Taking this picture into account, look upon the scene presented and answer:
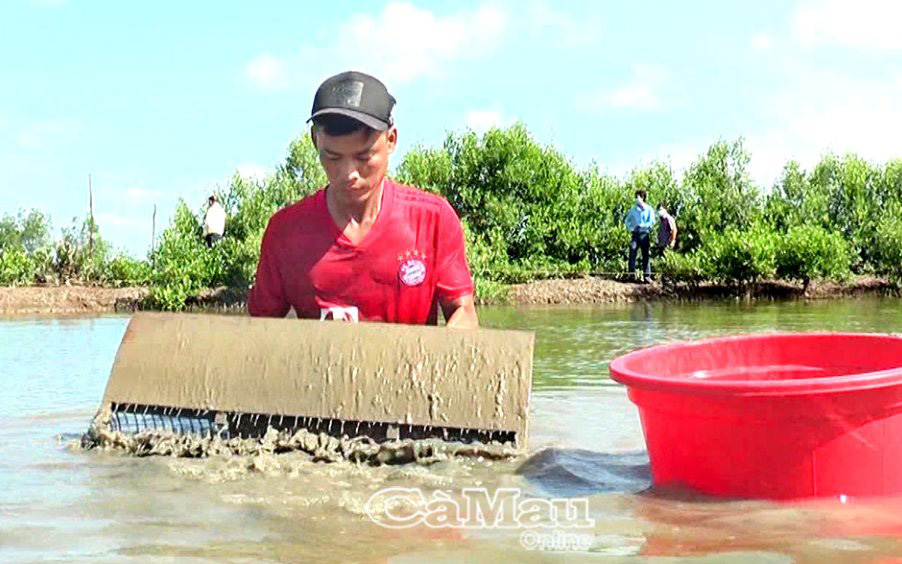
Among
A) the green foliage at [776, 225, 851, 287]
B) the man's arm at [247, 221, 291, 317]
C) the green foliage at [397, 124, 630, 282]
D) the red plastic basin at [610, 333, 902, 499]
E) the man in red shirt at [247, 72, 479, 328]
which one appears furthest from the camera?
the green foliage at [397, 124, 630, 282]

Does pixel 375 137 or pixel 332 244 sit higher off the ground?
pixel 375 137

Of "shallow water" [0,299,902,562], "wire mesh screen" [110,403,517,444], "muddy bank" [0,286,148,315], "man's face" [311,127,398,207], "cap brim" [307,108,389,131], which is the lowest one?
"shallow water" [0,299,902,562]

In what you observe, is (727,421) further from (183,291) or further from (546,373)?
(183,291)

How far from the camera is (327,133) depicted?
388 cm

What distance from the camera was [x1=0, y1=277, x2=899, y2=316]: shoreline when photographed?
54.7 ft

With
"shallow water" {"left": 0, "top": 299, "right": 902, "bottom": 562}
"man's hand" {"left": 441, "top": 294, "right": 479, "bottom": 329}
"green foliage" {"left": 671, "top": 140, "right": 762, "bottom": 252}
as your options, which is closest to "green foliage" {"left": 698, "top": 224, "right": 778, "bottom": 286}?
"green foliage" {"left": 671, "top": 140, "right": 762, "bottom": 252}

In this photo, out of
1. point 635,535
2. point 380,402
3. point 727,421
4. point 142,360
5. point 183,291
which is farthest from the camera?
point 183,291

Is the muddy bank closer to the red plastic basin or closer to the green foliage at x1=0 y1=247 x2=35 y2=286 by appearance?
the green foliage at x1=0 y1=247 x2=35 y2=286

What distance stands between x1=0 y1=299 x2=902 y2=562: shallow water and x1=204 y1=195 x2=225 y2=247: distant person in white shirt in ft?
42.4

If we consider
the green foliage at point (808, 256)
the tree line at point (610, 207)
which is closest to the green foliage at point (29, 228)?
the tree line at point (610, 207)

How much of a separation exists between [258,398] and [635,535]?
1566 millimetres

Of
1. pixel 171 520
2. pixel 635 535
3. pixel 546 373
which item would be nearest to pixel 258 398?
pixel 171 520

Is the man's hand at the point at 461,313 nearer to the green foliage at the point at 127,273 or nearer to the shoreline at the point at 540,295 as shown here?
the shoreline at the point at 540,295

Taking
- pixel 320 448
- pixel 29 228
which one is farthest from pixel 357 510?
pixel 29 228
